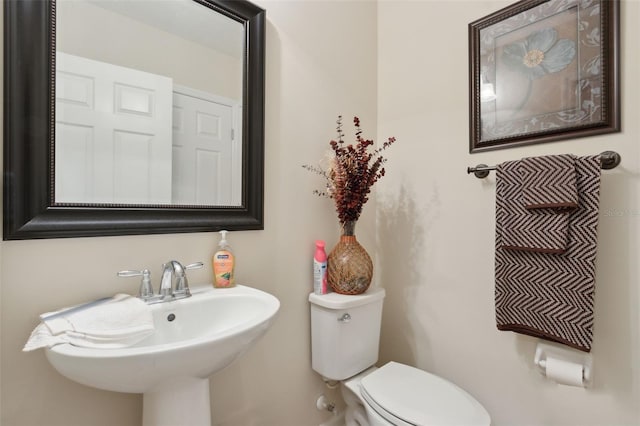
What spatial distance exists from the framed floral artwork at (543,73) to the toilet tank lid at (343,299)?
747mm

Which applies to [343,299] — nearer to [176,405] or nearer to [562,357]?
[176,405]

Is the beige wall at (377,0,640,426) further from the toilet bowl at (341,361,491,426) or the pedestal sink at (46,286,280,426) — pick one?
the pedestal sink at (46,286,280,426)

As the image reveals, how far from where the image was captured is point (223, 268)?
104 cm

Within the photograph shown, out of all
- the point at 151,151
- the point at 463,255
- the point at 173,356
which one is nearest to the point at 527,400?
the point at 463,255

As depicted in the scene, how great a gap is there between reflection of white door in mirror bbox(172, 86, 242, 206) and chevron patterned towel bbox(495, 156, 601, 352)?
1.00 meters

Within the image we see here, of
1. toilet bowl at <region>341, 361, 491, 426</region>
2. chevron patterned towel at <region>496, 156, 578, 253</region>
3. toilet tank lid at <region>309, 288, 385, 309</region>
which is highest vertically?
chevron patterned towel at <region>496, 156, 578, 253</region>

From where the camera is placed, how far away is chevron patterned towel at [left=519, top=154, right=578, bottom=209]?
98 centimetres

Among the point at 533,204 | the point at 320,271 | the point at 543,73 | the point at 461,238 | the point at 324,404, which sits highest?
the point at 543,73

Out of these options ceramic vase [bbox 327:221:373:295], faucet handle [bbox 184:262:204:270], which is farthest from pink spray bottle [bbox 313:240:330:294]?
faucet handle [bbox 184:262:204:270]

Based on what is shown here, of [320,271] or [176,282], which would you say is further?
[320,271]

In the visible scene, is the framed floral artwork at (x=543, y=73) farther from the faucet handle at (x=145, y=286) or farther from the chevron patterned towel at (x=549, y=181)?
the faucet handle at (x=145, y=286)

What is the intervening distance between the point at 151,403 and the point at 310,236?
80 cm

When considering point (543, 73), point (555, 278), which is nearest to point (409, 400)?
point (555, 278)

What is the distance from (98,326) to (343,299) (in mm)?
820
